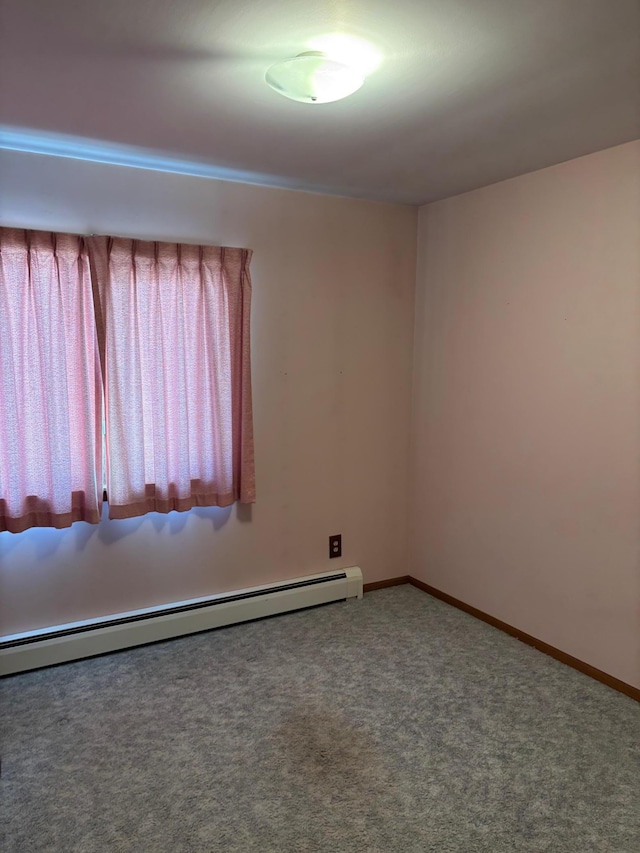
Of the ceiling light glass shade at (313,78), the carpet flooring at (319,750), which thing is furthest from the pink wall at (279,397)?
the ceiling light glass shade at (313,78)

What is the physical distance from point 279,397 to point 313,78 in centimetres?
179

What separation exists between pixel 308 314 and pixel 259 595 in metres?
1.58

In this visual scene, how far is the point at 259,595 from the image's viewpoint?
322cm

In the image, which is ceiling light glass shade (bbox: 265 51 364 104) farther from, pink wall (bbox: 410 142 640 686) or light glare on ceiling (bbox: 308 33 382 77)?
pink wall (bbox: 410 142 640 686)

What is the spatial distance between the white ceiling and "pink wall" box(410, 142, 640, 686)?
352 mm

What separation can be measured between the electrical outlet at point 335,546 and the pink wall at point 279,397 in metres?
0.04

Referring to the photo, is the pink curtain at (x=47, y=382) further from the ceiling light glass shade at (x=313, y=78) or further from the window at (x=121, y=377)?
the ceiling light glass shade at (x=313, y=78)

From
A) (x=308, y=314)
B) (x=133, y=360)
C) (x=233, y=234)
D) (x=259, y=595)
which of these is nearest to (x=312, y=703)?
(x=259, y=595)

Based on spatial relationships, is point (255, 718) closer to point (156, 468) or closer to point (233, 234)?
point (156, 468)

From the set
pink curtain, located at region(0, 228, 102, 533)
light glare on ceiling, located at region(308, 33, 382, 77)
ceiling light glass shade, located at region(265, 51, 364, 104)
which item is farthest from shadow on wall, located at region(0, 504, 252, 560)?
light glare on ceiling, located at region(308, 33, 382, 77)

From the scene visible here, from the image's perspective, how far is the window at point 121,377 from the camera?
100 inches

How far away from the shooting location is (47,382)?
2596mm

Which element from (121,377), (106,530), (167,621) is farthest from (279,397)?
(167,621)

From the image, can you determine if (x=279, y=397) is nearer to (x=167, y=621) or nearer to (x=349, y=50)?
(x=167, y=621)
